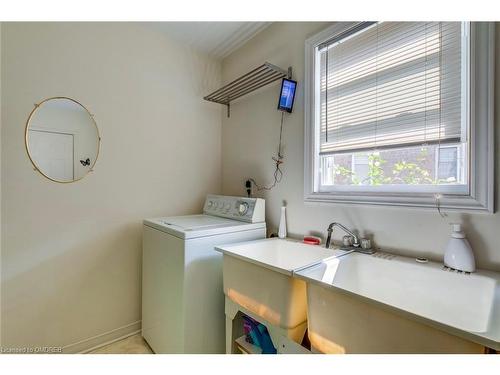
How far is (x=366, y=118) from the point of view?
147cm

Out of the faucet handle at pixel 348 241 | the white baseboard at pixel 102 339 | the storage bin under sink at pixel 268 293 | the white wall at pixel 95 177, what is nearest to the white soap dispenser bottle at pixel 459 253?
the faucet handle at pixel 348 241

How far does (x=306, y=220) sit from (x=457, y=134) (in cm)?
96

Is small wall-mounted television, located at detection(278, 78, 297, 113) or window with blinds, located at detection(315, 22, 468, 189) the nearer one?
window with blinds, located at detection(315, 22, 468, 189)

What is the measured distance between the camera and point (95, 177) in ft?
5.83

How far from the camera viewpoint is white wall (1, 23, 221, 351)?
A: 4.92 feet

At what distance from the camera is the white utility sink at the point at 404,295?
70 centimetres

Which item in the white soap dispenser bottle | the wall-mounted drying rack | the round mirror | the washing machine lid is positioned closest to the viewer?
the white soap dispenser bottle

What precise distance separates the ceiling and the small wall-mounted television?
64cm

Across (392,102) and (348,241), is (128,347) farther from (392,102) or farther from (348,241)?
(392,102)

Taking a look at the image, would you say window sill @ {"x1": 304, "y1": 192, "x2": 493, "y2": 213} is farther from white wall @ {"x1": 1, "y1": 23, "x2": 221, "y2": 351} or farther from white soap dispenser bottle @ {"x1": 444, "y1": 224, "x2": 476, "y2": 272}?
white wall @ {"x1": 1, "y1": 23, "x2": 221, "y2": 351}

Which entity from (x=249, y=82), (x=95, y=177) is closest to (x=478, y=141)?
Result: (x=249, y=82)

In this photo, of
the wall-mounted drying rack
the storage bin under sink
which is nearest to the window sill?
the storage bin under sink

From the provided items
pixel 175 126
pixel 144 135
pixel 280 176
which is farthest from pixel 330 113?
pixel 144 135

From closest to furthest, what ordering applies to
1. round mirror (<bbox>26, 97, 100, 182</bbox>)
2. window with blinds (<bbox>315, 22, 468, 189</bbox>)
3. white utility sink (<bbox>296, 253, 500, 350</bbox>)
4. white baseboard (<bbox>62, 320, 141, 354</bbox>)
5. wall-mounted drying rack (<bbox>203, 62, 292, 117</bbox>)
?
1. white utility sink (<bbox>296, 253, 500, 350</bbox>)
2. window with blinds (<bbox>315, 22, 468, 189</bbox>)
3. round mirror (<bbox>26, 97, 100, 182</bbox>)
4. white baseboard (<bbox>62, 320, 141, 354</bbox>)
5. wall-mounted drying rack (<bbox>203, 62, 292, 117</bbox>)
